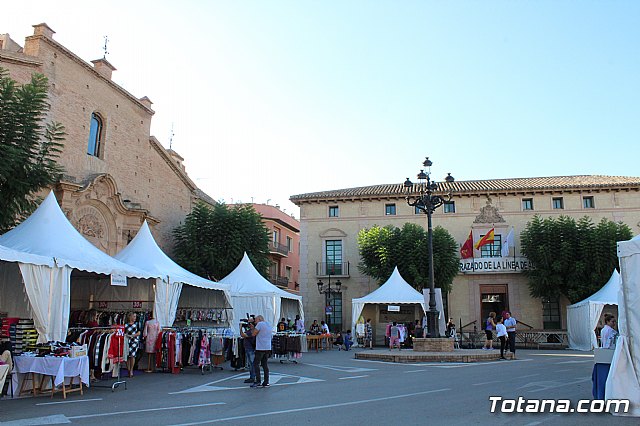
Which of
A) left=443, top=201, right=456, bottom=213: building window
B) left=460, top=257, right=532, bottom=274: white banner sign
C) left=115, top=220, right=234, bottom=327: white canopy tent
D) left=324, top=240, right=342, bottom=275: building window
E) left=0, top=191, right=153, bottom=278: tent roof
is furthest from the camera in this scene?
left=324, top=240, right=342, bottom=275: building window

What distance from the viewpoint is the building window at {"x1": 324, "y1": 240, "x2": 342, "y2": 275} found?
109 ft

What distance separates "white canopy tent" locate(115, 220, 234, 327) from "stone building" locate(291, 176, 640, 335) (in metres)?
15.7

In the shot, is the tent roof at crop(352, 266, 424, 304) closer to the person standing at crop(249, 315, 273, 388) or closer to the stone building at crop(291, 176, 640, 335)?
the stone building at crop(291, 176, 640, 335)

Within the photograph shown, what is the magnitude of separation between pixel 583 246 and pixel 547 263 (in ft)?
6.49

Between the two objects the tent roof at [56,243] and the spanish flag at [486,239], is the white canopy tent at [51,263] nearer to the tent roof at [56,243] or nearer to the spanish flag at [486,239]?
the tent roof at [56,243]

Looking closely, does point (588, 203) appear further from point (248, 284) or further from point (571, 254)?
point (248, 284)

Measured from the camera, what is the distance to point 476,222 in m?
32.2

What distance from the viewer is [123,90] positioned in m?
25.5

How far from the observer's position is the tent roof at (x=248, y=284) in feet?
67.8

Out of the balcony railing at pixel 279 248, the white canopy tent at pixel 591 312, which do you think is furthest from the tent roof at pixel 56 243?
the balcony railing at pixel 279 248

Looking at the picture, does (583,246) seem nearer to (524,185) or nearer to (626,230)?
(626,230)

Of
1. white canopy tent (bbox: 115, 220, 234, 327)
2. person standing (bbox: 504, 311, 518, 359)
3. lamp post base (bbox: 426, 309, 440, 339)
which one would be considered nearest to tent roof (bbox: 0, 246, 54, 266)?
white canopy tent (bbox: 115, 220, 234, 327)

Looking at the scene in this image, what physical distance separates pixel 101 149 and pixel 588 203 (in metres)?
26.5

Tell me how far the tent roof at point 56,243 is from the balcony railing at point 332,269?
20.5m
